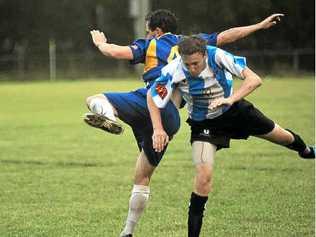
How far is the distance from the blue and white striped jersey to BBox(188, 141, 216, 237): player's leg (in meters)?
0.28

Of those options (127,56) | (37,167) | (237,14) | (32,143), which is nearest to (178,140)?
(32,143)

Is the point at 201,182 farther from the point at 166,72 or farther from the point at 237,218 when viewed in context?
the point at 237,218

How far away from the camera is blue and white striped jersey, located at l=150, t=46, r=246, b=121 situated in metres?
6.51

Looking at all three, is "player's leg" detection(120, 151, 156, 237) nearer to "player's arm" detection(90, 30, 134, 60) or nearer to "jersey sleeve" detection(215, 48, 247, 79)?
"player's arm" detection(90, 30, 134, 60)

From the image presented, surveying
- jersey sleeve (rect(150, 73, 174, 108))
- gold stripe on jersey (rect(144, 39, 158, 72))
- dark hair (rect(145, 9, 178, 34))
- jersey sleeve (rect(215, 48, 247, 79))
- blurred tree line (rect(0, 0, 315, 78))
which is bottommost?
blurred tree line (rect(0, 0, 315, 78))

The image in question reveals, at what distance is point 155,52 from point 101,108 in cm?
70

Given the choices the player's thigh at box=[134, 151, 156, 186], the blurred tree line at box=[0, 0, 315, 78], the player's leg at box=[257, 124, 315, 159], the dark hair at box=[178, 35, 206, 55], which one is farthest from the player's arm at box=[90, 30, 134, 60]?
the blurred tree line at box=[0, 0, 315, 78]

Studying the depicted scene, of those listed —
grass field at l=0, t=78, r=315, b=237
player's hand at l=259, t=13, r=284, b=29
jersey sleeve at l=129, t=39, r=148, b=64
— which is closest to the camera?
jersey sleeve at l=129, t=39, r=148, b=64

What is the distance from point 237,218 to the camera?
8188mm

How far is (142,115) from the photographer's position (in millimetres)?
7207

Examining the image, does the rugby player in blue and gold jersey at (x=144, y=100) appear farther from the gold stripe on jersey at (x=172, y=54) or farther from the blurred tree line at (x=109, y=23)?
the blurred tree line at (x=109, y=23)

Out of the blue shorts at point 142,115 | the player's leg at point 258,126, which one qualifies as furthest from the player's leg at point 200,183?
the blue shorts at point 142,115

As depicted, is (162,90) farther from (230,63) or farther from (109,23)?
(109,23)

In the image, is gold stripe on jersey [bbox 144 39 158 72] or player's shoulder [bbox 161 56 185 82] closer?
player's shoulder [bbox 161 56 185 82]
